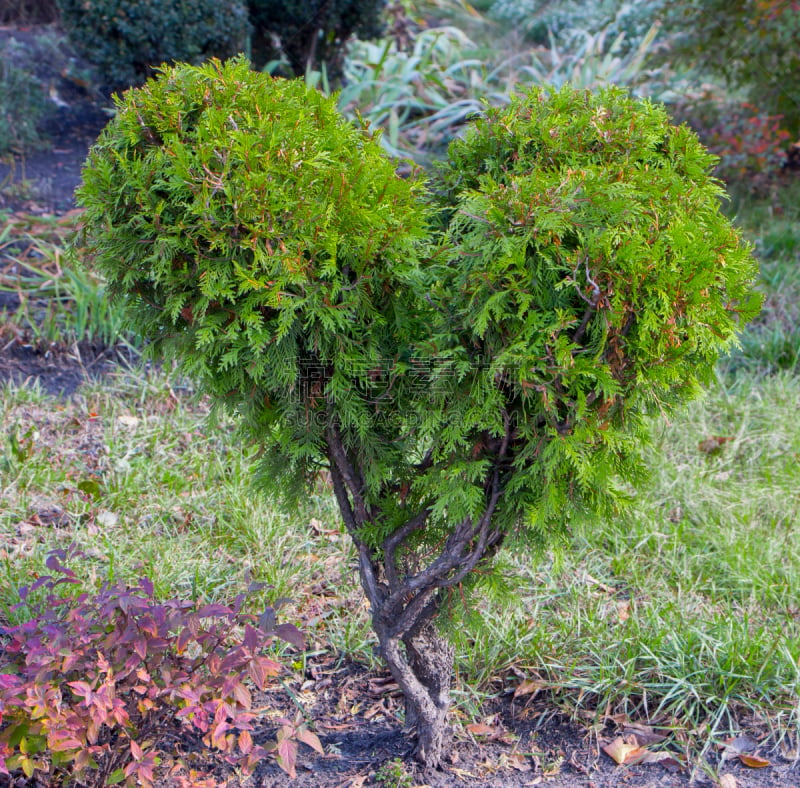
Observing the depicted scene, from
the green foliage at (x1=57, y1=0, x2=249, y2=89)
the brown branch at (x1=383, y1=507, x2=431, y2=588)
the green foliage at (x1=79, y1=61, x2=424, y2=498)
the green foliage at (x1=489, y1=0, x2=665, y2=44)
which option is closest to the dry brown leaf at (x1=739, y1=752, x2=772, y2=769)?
the brown branch at (x1=383, y1=507, x2=431, y2=588)

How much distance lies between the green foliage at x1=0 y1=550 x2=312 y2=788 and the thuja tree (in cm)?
51

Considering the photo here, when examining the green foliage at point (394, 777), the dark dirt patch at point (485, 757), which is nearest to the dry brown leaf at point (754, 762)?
the dark dirt patch at point (485, 757)

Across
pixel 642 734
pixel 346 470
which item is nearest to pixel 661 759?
pixel 642 734

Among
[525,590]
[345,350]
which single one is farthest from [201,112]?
[525,590]

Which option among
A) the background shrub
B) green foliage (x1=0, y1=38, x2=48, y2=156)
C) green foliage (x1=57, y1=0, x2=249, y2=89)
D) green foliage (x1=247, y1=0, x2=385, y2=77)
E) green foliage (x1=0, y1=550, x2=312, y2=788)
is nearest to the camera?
green foliage (x1=0, y1=550, x2=312, y2=788)

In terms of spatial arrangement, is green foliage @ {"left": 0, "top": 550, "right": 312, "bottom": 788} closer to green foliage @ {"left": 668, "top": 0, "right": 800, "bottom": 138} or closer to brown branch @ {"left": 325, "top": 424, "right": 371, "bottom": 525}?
brown branch @ {"left": 325, "top": 424, "right": 371, "bottom": 525}

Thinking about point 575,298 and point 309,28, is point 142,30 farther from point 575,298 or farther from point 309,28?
point 575,298

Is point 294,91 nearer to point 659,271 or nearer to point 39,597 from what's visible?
point 659,271

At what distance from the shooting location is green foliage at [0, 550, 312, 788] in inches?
71.7

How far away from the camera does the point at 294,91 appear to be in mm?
1814

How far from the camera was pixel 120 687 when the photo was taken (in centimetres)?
196

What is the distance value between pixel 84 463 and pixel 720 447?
2.94 metres

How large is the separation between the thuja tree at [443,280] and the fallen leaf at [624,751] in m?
0.85

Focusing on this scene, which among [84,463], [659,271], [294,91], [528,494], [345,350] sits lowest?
[84,463]
